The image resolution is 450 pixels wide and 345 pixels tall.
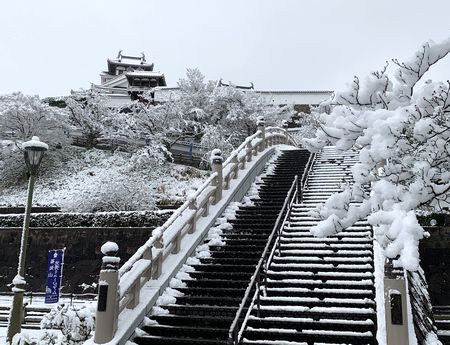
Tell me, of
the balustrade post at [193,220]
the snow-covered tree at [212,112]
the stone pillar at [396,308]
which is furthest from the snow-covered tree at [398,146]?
the snow-covered tree at [212,112]

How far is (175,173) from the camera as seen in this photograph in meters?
28.4

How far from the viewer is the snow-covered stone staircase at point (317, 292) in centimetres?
Answer: 754

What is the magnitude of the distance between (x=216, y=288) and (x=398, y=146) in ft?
16.1

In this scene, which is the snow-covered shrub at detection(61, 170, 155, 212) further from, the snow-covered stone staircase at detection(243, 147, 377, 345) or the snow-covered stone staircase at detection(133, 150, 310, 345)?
the snow-covered stone staircase at detection(243, 147, 377, 345)

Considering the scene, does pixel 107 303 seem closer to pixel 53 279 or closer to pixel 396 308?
pixel 396 308

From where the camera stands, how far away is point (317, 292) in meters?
8.66

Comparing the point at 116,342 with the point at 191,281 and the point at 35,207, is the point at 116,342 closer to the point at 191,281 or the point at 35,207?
the point at 191,281

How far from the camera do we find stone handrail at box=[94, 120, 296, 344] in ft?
24.2

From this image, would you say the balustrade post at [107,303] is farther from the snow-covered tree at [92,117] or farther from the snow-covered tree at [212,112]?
the snow-covered tree at [92,117]

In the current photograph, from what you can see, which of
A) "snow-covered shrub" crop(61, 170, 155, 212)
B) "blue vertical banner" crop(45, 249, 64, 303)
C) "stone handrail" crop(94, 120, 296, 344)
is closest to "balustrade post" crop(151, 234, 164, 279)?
"stone handrail" crop(94, 120, 296, 344)

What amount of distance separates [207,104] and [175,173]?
6.33 m

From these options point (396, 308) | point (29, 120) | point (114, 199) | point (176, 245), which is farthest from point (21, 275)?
point (29, 120)

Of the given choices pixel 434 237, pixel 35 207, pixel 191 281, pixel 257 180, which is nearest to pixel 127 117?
pixel 35 207

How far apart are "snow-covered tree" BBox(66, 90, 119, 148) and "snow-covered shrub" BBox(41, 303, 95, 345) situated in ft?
74.0
